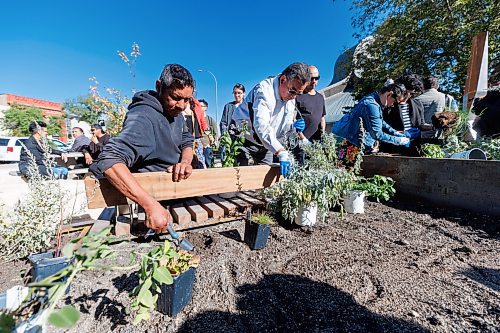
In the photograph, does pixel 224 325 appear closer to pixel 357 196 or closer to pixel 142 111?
pixel 142 111

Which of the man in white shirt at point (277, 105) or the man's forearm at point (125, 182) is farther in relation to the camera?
the man in white shirt at point (277, 105)

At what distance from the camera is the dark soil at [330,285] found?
4.17 feet

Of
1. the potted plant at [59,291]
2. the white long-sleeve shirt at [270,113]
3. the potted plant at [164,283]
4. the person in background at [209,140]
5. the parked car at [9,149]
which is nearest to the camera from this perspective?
the potted plant at [59,291]

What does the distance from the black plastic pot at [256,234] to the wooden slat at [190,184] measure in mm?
567

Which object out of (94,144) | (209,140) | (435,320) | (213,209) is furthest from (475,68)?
(94,144)

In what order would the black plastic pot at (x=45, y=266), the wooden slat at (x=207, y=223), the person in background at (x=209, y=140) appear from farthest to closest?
the person in background at (x=209, y=140) → the wooden slat at (x=207, y=223) → the black plastic pot at (x=45, y=266)

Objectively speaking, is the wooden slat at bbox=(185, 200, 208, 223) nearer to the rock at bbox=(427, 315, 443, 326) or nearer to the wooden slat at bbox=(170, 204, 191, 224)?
the wooden slat at bbox=(170, 204, 191, 224)

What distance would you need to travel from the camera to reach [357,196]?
285 cm

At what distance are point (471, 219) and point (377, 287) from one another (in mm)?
1795

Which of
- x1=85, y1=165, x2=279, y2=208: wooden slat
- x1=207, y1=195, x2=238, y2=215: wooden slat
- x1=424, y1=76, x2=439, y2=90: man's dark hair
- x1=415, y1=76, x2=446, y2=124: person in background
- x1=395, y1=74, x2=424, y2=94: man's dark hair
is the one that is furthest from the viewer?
x1=424, y1=76, x2=439, y2=90: man's dark hair

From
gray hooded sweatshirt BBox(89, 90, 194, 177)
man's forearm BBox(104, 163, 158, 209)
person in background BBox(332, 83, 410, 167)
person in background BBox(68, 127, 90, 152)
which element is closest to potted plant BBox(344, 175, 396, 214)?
person in background BBox(332, 83, 410, 167)

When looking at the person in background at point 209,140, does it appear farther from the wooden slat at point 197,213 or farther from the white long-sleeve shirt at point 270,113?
the wooden slat at point 197,213

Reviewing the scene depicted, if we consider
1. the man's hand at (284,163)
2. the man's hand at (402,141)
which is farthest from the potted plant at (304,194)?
the man's hand at (402,141)

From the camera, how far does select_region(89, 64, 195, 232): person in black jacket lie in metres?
1.58
